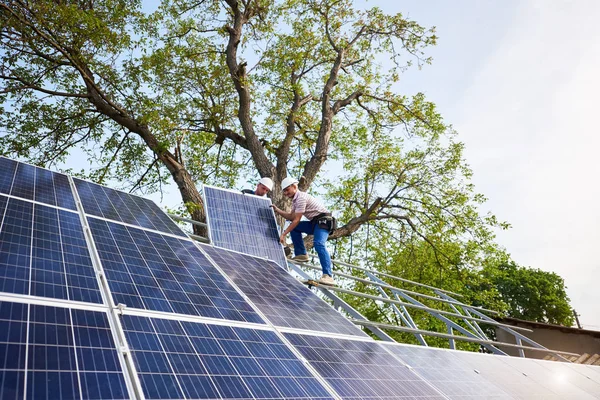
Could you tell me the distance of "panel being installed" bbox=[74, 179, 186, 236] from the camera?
20.2 ft

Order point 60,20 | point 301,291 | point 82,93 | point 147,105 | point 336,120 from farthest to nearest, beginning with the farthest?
point 336,120 < point 82,93 < point 147,105 < point 60,20 < point 301,291

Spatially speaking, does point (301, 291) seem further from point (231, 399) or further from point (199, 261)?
point (231, 399)

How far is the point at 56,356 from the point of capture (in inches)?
101

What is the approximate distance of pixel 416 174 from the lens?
17.8 meters

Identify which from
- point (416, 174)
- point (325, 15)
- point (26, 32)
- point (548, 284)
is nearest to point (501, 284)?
point (548, 284)

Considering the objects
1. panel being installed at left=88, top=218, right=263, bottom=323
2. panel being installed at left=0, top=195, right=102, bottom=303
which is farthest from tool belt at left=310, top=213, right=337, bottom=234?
panel being installed at left=0, top=195, right=102, bottom=303

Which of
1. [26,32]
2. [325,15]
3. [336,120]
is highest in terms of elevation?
[325,15]

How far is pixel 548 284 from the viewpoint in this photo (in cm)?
5544

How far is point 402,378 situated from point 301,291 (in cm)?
220

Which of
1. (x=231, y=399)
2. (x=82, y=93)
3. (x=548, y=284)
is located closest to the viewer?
(x=231, y=399)

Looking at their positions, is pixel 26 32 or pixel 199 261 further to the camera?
pixel 26 32

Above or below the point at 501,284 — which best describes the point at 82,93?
above

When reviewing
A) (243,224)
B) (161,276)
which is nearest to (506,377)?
(161,276)

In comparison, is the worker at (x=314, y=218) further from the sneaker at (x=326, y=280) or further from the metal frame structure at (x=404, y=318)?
the metal frame structure at (x=404, y=318)
